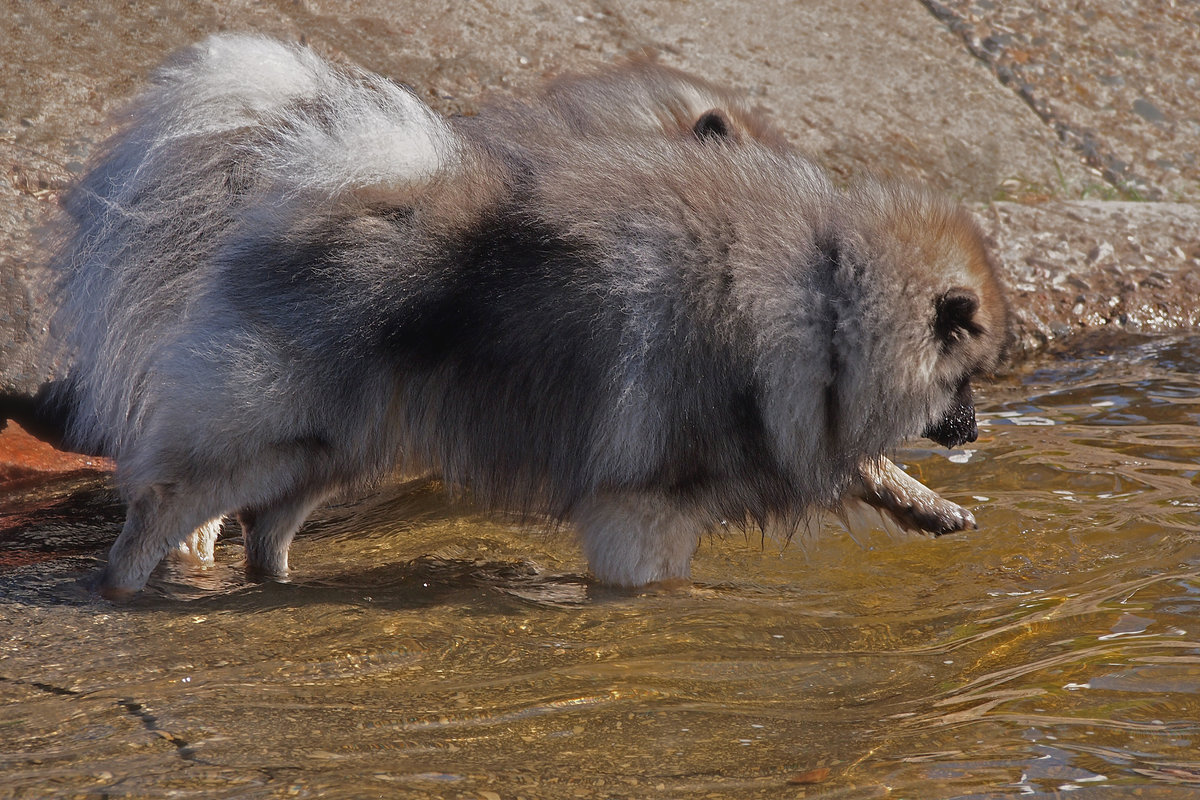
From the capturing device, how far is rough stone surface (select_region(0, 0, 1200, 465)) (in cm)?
577

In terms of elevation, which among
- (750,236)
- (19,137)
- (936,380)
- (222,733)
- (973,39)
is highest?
(973,39)

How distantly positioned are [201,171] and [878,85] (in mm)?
4734

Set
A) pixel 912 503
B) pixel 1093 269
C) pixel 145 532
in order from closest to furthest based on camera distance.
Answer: pixel 145 532, pixel 912 503, pixel 1093 269

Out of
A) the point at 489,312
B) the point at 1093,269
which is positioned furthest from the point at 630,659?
the point at 1093,269

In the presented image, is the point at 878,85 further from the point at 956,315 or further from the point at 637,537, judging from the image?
the point at 637,537

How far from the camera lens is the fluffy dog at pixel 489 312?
3.73m

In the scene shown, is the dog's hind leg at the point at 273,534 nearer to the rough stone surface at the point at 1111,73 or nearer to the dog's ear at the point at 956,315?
the dog's ear at the point at 956,315

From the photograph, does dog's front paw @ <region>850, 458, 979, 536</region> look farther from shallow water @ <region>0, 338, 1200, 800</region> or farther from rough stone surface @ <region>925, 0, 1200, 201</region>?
rough stone surface @ <region>925, 0, 1200, 201</region>

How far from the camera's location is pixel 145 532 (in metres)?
3.85

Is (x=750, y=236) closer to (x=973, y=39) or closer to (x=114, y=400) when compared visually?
(x=114, y=400)

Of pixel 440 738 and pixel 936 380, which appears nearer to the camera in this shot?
pixel 440 738

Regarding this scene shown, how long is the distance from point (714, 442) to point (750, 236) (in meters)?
0.67

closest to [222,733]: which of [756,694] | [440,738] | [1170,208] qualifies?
[440,738]

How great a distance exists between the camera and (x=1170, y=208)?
22.6 ft
